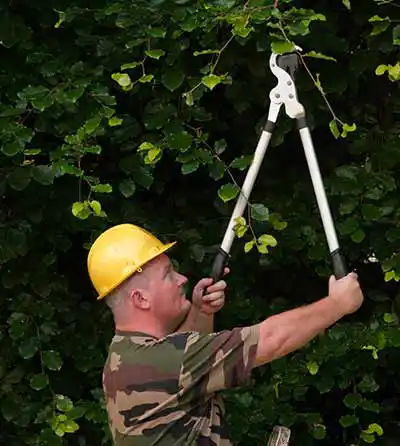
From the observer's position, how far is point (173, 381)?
2.80 meters

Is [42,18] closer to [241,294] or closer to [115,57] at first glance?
[115,57]

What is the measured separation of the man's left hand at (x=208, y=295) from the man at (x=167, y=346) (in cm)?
11

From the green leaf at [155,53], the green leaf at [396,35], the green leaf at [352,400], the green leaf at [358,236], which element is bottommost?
the green leaf at [352,400]

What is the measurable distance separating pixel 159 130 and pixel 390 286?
3.39 ft

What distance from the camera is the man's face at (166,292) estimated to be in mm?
2932

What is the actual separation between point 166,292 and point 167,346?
185 millimetres

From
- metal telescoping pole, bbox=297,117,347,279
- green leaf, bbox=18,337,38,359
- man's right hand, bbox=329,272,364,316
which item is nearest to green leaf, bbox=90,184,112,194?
green leaf, bbox=18,337,38,359

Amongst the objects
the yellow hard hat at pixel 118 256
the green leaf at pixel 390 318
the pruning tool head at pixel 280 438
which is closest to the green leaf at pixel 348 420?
the green leaf at pixel 390 318

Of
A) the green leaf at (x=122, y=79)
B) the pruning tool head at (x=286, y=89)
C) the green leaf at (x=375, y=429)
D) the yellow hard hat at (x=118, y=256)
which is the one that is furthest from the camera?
the green leaf at (x=375, y=429)

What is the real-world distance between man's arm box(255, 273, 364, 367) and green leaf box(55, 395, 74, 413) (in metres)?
1.15

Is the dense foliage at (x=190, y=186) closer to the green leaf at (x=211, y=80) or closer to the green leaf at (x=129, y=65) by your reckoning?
the green leaf at (x=129, y=65)

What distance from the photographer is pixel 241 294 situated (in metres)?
3.93

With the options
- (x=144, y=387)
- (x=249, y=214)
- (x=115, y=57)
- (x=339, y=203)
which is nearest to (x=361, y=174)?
(x=339, y=203)

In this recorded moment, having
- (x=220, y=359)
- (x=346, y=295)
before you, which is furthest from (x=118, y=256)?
A: (x=346, y=295)
